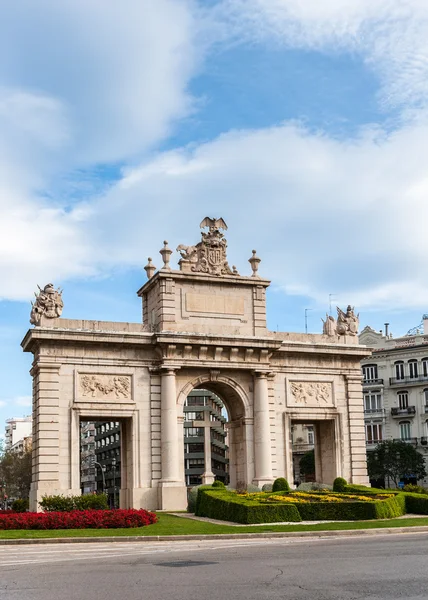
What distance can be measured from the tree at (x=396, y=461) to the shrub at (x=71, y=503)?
142ft

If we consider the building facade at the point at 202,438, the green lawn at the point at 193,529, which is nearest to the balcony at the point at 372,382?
the building facade at the point at 202,438

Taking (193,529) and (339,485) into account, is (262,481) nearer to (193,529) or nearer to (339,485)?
(339,485)

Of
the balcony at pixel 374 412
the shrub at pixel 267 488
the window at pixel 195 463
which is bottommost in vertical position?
the shrub at pixel 267 488

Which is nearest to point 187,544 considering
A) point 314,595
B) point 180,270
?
point 314,595

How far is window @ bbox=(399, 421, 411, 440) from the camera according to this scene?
2972 inches

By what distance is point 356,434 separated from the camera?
43969 mm

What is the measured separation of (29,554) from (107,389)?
19.5 meters

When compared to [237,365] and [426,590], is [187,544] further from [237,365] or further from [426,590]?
[237,365]

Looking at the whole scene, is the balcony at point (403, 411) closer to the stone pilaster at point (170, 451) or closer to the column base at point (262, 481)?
the column base at point (262, 481)

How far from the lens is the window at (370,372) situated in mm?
78125

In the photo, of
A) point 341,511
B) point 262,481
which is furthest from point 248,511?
point 262,481

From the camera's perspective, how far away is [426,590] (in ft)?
37.7

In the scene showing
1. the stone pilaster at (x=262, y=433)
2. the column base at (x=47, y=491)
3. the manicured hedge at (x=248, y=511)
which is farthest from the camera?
the stone pilaster at (x=262, y=433)

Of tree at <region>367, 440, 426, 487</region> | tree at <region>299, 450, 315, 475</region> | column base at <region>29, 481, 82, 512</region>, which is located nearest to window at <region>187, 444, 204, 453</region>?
tree at <region>299, 450, 315, 475</region>
